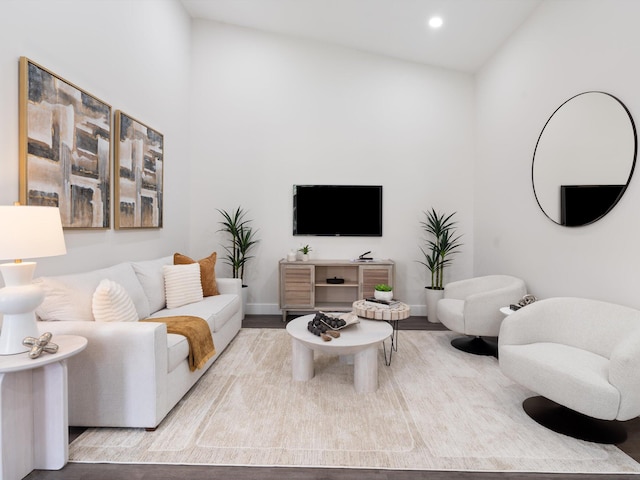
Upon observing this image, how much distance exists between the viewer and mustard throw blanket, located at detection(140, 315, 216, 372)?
265cm

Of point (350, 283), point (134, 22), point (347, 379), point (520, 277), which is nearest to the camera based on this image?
point (347, 379)

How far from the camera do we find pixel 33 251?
5.85ft

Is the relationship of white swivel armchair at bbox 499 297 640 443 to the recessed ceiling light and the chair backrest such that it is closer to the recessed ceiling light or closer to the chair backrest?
the chair backrest

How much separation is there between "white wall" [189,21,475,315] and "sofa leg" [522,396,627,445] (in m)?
2.77

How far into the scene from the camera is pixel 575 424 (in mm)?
2295

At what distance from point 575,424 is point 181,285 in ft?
10.8

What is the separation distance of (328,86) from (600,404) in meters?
4.66

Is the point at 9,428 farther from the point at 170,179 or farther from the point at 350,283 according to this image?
the point at 350,283

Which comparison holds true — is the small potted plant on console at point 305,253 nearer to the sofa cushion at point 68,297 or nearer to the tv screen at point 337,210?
the tv screen at point 337,210

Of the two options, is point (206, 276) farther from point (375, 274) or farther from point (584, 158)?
point (584, 158)

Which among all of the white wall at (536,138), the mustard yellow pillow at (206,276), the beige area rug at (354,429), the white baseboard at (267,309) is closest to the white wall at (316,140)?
the white baseboard at (267,309)

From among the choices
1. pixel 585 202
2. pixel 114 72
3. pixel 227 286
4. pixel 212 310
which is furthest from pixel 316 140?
pixel 585 202

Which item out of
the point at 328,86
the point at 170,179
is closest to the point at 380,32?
the point at 328,86

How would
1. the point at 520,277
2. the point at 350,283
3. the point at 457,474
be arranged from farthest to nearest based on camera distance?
the point at 350,283 < the point at 520,277 < the point at 457,474
